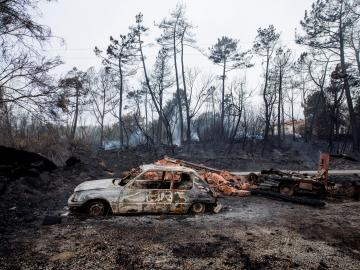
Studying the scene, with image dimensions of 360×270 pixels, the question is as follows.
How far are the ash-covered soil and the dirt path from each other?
1 cm

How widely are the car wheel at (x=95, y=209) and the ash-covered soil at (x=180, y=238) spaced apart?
334 mm

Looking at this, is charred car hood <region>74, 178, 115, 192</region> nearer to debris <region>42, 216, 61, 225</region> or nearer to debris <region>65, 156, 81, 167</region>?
debris <region>42, 216, 61, 225</region>

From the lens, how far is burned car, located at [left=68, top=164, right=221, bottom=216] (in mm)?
9102

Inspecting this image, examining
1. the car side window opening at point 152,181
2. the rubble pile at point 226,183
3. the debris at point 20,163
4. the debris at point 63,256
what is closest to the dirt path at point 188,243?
the debris at point 63,256

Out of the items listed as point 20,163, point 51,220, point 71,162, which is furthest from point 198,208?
point 71,162

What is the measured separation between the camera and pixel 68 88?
12.5 meters

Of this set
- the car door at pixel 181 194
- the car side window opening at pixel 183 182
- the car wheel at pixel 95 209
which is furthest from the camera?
the car side window opening at pixel 183 182

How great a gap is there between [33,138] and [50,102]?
849cm

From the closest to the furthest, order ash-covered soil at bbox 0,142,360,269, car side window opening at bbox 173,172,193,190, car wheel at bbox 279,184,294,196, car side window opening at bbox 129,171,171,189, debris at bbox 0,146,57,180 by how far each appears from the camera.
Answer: ash-covered soil at bbox 0,142,360,269 < car side window opening at bbox 129,171,171,189 < car side window opening at bbox 173,172,193,190 < debris at bbox 0,146,57,180 < car wheel at bbox 279,184,294,196

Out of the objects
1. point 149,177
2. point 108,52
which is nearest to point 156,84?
point 108,52

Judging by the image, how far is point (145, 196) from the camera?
9.41 meters

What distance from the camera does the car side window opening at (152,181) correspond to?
9.54m

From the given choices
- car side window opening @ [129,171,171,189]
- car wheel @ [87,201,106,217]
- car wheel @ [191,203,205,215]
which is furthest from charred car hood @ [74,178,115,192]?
car wheel @ [191,203,205,215]

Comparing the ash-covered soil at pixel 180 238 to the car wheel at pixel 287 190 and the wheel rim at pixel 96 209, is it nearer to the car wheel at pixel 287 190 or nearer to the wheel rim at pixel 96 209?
the wheel rim at pixel 96 209
